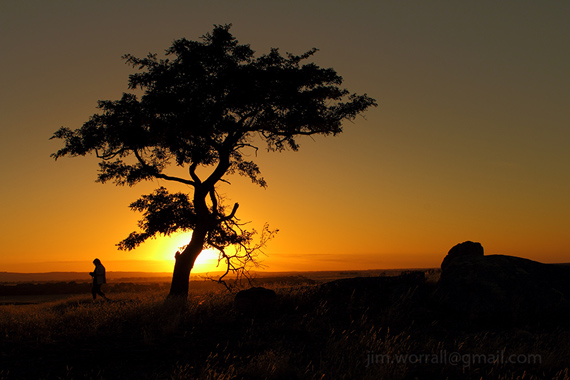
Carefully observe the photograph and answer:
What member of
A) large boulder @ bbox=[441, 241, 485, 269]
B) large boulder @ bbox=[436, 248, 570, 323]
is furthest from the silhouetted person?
large boulder @ bbox=[441, 241, 485, 269]

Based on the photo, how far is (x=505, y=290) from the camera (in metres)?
13.0

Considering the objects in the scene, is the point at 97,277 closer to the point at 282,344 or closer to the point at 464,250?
the point at 282,344

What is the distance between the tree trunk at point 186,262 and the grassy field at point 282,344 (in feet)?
17.1

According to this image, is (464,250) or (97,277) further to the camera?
(97,277)

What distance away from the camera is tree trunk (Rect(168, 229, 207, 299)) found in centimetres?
1856

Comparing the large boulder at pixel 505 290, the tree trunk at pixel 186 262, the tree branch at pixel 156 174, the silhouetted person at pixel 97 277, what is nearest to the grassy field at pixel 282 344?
the large boulder at pixel 505 290

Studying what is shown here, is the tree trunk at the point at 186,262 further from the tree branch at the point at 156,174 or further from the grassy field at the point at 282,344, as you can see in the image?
the grassy field at the point at 282,344

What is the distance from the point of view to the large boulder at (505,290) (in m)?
12.6

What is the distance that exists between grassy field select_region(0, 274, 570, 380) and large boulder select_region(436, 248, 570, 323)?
1.58 ft

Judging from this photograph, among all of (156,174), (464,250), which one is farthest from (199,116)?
(464,250)

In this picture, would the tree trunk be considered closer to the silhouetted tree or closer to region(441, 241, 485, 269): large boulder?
the silhouetted tree

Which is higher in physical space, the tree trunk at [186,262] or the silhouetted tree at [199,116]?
the silhouetted tree at [199,116]

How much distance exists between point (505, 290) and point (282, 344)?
6.95m

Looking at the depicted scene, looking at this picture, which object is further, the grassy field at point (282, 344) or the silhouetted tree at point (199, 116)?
the silhouetted tree at point (199, 116)
